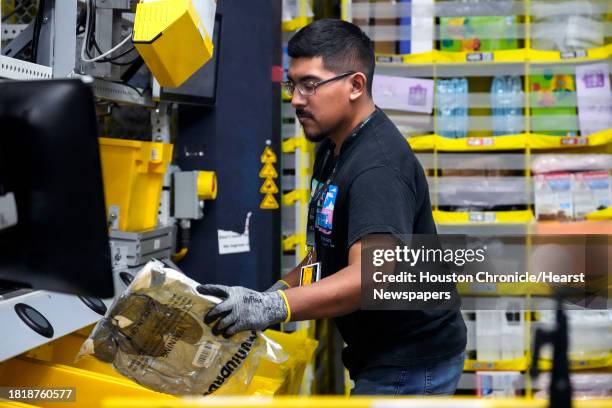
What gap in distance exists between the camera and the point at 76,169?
1217mm

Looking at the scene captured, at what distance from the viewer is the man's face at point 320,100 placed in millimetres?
2279

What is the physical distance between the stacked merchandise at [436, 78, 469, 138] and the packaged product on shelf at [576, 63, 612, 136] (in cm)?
72

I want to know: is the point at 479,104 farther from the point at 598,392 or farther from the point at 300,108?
the point at 300,108

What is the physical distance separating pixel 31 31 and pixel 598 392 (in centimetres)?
371

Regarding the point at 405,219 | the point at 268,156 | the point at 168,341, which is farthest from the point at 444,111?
the point at 168,341

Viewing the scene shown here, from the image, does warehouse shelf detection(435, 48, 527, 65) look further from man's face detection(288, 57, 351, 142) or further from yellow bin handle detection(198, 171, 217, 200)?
man's face detection(288, 57, 351, 142)

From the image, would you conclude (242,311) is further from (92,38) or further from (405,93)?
(405,93)

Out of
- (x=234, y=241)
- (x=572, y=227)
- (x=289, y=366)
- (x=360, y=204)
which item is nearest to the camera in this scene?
(x=360, y=204)

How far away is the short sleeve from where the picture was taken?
190 cm

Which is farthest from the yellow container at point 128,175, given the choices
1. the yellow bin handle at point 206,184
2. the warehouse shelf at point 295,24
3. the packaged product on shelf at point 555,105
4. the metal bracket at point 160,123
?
the packaged product on shelf at point 555,105

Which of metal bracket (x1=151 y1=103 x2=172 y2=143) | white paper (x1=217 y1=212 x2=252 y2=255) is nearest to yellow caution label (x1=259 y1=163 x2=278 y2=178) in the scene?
white paper (x1=217 y1=212 x2=252 y2=255)

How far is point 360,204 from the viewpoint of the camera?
1.94 meters

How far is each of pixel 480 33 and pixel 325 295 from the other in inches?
120

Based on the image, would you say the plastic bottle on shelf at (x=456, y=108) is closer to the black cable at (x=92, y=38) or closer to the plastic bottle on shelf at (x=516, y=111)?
the plastic bottle on shelf at (x=516, y=111)
